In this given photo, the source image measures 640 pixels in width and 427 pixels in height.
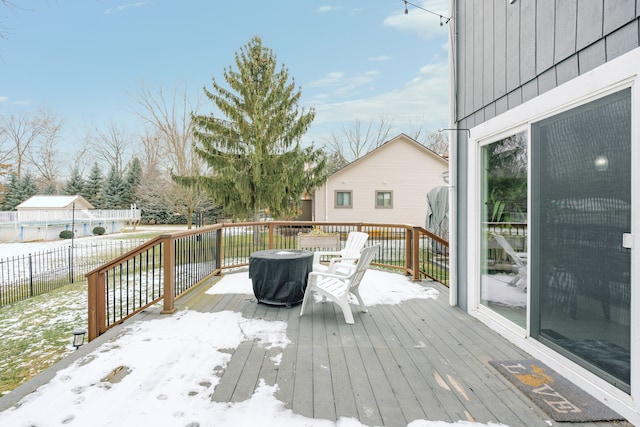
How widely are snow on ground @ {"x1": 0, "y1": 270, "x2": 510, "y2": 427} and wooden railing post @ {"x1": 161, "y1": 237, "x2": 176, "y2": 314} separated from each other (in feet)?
1.12

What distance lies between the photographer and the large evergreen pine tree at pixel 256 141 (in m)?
12.5

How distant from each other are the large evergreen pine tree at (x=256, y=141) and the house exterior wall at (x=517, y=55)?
29.7ft

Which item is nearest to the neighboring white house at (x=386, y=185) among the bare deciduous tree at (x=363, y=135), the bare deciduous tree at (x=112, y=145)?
the bare deciduous tree at (x=363, y=135)

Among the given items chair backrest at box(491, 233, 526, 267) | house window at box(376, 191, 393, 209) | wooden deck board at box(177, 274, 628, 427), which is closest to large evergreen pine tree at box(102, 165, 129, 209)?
house window at box(376, 191, 393, 209)

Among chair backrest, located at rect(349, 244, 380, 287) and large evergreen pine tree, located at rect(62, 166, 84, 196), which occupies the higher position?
large evergreen pine tree, located at rect(62, 166, 84, 196)

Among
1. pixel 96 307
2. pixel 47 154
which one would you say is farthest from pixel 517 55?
pixel 47 154

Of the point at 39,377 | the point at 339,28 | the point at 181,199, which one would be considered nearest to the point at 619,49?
the point at 39,377

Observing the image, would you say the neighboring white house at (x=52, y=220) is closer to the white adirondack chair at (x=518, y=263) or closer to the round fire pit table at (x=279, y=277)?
the round fire pit table at (x=279, y=277)

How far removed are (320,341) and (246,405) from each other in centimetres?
111

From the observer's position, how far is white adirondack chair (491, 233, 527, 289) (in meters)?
2.82

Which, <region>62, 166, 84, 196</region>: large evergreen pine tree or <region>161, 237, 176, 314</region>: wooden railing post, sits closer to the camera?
<region>161, 237, 176, 314</region>: wooden railing post

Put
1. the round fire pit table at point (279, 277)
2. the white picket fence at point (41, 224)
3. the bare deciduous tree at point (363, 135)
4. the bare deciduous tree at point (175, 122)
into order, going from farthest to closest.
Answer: the bare deciduous tree at point (363, 135)
the white picket fence at point (41, 224)
the bare deciduous tree at point (175, 122)
the round fire pit table at point (279, 277)

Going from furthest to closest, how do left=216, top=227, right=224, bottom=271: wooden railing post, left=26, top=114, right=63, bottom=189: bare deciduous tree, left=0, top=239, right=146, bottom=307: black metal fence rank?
left=26, top=114, right=63, bottom=189: bare deciduous tree
left=0, top=239, right=146, bottom=307: black metal fence
left=216, top=227, right=224, bottom=271: wooden railing post

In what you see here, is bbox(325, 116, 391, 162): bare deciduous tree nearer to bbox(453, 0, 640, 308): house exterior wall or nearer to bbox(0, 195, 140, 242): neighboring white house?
bbox(0, 195, 140, 242): neighboring white house
